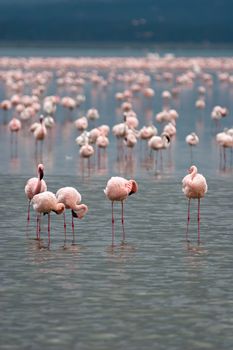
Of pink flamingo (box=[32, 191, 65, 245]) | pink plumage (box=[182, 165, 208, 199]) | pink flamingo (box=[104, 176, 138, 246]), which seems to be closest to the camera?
pink flamingo (box=[32, 191, 65, 245])

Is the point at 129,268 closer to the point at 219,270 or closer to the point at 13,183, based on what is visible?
the point at 219,270

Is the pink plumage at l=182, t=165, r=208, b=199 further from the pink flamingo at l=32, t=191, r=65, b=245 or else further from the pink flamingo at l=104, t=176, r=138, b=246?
the pink flamingo at l=32, t=191, r=65, b=245

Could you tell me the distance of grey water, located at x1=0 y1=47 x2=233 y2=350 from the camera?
12789 millimetres

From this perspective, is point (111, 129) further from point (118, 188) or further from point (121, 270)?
point (121, 270)

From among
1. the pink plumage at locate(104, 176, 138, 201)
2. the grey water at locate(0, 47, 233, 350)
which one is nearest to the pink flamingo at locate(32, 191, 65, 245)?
the grey water at locate(0, 47, 233, 350)

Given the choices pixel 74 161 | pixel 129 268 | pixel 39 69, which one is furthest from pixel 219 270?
pixel 39 69

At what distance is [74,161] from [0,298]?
13.0m

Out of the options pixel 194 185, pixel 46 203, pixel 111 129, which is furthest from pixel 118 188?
pixel 111 129

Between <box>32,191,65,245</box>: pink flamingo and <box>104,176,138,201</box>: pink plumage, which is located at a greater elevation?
<box>104,176,138,201</box>: pink plumage

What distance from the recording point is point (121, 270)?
15.6 m

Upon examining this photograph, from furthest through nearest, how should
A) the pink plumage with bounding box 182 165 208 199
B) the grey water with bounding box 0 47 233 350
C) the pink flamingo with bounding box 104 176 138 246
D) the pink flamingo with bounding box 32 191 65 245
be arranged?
the pink plumage with bounding box 182 165 208 199 < the pink flamingo with bounding box 104 176 138 246 < the pink flamingo with bounding box 32 191 65 245 < the grey water with bounding box 0 47 233 350

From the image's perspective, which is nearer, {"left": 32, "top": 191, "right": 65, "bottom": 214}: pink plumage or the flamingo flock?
{"left": 32, "top": 191, "right": 65, "bottom": 214}: pink plumage

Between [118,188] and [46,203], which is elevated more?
[118,188]

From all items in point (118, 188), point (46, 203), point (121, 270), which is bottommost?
point (121, 270)
